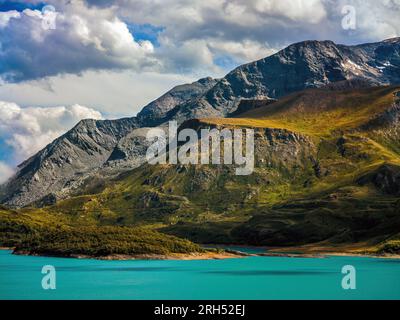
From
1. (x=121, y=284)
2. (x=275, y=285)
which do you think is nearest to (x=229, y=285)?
(x=275, y=285)

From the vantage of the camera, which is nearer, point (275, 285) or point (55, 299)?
point (55, 299)
